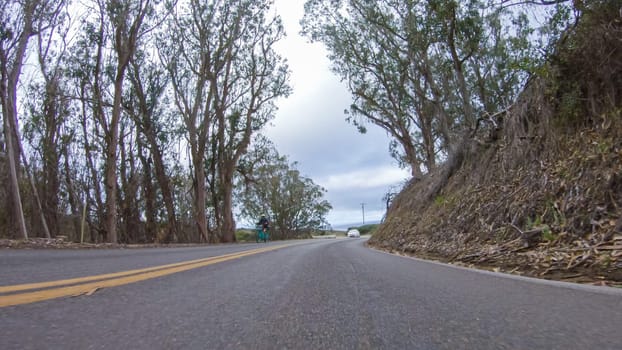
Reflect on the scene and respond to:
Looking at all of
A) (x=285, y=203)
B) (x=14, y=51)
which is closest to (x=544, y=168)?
(x=14, y=51)

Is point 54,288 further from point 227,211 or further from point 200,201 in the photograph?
point 227,211

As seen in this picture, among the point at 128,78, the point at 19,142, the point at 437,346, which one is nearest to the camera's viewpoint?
the point at 437,346

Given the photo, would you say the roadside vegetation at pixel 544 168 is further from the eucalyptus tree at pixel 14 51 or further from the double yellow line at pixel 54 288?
the eucalyptus tree at pixel 14 51

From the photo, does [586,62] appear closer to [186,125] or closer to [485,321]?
[485,321]

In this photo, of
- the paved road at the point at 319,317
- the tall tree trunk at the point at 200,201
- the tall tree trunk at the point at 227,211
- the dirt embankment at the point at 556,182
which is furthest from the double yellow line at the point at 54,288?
the tall tree trunk at the point at 227,211

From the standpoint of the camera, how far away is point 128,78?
22.2 m

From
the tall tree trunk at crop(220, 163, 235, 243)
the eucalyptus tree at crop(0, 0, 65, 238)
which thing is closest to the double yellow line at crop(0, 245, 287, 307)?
the eucalyptus tree at crop(0, 0, 65, 238)

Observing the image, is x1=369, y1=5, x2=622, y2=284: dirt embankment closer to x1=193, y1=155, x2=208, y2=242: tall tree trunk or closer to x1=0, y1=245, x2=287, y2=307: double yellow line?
x1=0, y1=245, x2=287, y2=307: double yellow line

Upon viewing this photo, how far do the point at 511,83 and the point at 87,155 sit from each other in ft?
73.8

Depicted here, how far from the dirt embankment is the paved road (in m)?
1.28

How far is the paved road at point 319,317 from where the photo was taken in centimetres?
156

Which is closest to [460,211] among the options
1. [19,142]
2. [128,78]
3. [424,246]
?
[424,246]

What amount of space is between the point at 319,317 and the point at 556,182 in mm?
4846

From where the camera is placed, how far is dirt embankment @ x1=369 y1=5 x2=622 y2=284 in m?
4.10
